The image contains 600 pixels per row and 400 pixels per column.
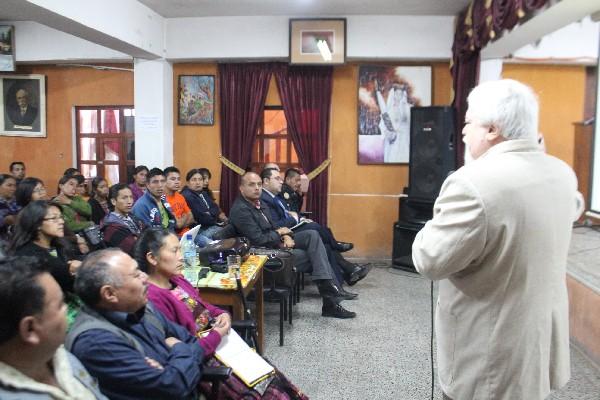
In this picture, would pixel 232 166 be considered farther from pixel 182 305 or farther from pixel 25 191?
pixel 182 305

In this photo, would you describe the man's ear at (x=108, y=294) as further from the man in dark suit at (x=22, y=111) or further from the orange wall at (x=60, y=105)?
the man in dark suit at (x=22, y=111)

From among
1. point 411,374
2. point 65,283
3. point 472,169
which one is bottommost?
point 411,374

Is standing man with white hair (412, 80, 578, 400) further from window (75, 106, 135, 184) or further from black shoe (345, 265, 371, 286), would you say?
window (75, 106, 135, 184)

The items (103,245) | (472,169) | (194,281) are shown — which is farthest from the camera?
(103,245)

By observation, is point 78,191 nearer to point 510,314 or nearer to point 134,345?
point 134,345

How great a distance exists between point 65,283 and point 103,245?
142cm

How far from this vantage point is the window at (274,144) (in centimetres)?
577

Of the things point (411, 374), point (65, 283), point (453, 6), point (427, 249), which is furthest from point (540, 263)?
point (453, 6)

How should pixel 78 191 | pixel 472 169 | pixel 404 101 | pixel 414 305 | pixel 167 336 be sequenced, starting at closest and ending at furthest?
pixel 472 169
pixel 167 336
pixel 414 305
pixel 78 191
pixel 404 101

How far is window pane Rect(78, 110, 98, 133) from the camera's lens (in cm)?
635

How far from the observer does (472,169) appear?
43.6 inches

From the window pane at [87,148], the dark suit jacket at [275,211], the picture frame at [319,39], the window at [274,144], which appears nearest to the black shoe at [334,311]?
the dark suit jacket at [275,211]

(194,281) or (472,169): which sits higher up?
(472,169)

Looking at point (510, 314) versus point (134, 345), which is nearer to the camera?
point (510, 314)
